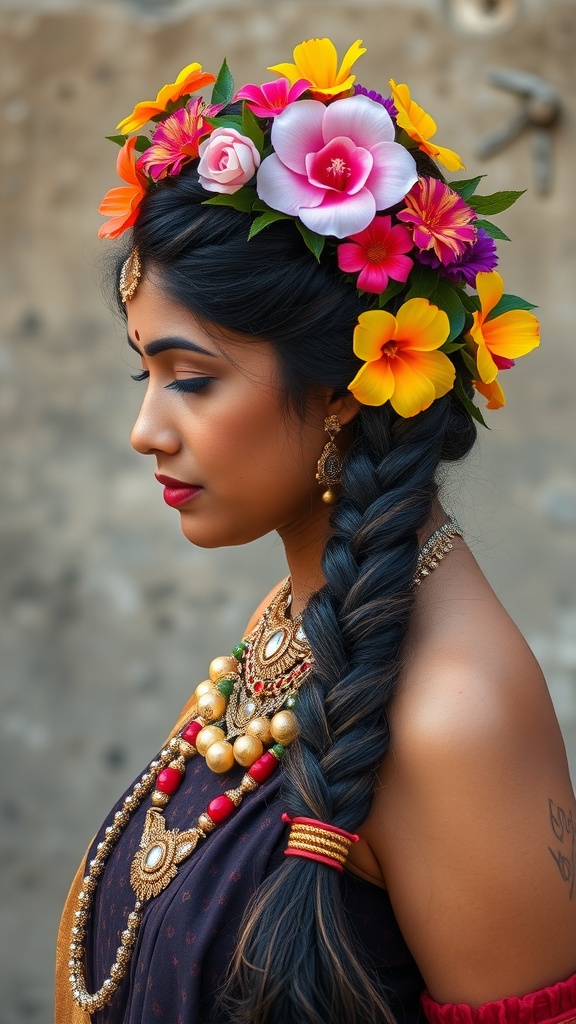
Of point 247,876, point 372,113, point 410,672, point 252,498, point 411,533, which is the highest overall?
point 372,113

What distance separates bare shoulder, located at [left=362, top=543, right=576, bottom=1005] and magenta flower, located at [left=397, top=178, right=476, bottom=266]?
51 cm

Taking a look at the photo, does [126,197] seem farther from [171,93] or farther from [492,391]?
[492,391]

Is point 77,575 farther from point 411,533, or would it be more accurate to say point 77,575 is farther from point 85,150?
point 411,533

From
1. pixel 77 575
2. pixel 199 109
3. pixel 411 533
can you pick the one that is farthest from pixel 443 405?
pixel 77 575

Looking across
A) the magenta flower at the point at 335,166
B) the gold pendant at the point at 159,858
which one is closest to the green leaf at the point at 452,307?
the magenta flower at the point at 335,166

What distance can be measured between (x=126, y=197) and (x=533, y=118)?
2309 millimetres

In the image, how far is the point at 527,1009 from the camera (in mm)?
1253

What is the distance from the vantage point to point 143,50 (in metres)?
3.86

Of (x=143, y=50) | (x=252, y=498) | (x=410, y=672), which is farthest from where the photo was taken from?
(x=143, y=50)

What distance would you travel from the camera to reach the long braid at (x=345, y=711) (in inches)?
49.6

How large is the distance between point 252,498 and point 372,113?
0.52m

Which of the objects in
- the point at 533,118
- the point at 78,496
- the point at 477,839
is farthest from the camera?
the point at 78,496

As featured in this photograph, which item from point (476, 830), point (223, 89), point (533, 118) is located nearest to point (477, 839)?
point (476, 830)

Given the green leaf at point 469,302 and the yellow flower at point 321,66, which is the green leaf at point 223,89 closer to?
the yellow flower at point 321,66
